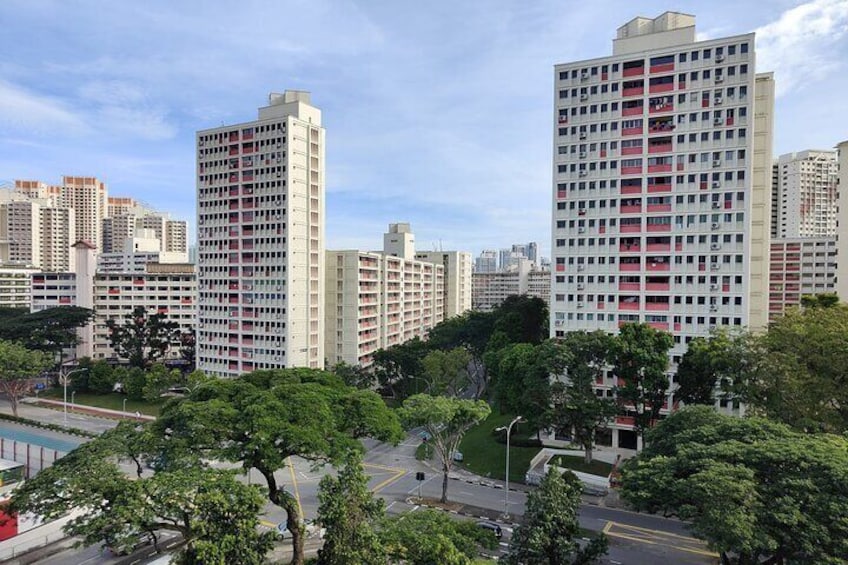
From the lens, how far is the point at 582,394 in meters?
39.4

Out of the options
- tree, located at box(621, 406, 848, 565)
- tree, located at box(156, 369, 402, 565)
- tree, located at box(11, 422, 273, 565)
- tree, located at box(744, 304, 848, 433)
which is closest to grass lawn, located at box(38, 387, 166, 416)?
tree, located at box(156, 369, 402, 565)

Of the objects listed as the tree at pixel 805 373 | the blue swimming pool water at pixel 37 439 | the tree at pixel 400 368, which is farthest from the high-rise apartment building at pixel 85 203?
the tree at pixel 805 373

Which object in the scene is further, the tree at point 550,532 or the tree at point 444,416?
the tree at point 444,416

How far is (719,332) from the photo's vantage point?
38.1 meters

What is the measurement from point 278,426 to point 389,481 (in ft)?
72.6

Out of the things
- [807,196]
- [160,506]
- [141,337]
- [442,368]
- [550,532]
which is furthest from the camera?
[807,196]

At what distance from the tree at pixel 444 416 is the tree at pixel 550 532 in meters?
12.0

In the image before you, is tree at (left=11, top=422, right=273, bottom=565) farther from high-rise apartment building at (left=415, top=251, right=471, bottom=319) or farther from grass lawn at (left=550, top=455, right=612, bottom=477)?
high-rise apartment building at (left=415, top=251, right=471, bottom=319)

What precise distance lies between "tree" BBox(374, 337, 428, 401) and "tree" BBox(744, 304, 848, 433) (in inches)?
1487

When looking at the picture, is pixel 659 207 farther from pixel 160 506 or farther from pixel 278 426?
A: pixel 160 506

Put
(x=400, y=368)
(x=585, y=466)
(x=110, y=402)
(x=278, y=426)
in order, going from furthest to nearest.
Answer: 1. (x=400, y=368)
2. (x=110, y=402)
3. (x=585, y=466)
4. (x=278, y=426)

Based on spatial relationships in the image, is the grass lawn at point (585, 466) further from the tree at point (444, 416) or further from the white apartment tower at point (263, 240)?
the white apartment tower at point (263, 240)

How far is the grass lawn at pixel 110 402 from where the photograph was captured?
62469mm

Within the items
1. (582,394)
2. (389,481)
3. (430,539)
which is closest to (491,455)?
(389,481)
